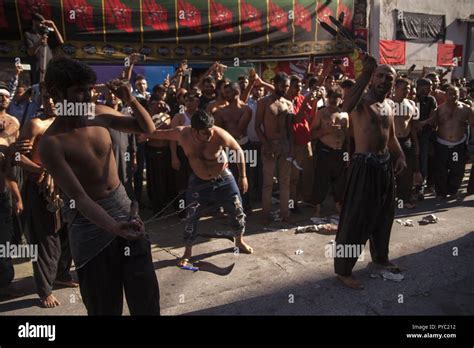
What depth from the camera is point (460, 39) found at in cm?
1834

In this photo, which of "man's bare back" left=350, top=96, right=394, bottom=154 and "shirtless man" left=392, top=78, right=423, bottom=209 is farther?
"shirtless man" left=392, top=78, right=423, bottom=209

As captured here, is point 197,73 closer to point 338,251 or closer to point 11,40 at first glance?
point 11,40

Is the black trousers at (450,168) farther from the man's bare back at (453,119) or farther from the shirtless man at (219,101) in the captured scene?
the shirtless man at (219,101)

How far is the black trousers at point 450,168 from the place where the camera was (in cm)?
739

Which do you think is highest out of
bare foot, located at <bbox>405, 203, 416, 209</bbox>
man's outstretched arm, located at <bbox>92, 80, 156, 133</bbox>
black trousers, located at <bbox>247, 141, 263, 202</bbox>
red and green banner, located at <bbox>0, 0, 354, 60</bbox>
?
red and green banner, located at <bbox>0, 0, 354, 60</bbox>

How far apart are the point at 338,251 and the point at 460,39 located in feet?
57.9

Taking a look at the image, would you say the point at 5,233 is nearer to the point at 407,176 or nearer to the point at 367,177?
the point at 367,177

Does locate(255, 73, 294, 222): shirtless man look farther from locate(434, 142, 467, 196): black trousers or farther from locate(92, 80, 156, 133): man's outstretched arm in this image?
locate(92, 80, 156, 133): man's outstretched arm

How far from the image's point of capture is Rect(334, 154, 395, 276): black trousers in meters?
4.14

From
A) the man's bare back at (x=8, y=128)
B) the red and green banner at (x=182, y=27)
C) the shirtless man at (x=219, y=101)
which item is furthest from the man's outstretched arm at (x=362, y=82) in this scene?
the red and green banner at (x=182, y=27)

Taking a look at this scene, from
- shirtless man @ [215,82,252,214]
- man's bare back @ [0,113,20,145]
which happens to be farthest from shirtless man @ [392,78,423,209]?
man's bare back @ [0,113,20,145]

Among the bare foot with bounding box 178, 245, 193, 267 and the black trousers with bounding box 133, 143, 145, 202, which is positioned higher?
the black trousers with bounding box 133, 143, 145, 202

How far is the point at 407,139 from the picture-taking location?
677 cm
